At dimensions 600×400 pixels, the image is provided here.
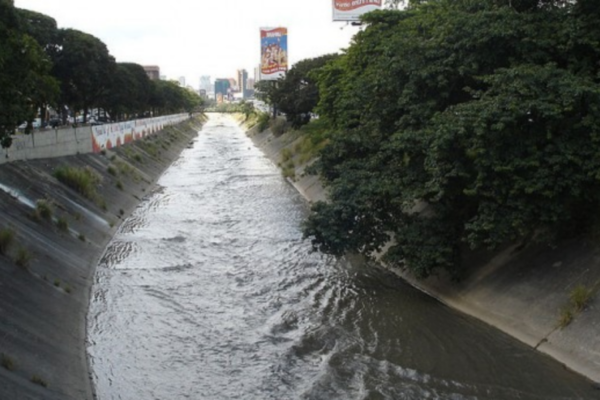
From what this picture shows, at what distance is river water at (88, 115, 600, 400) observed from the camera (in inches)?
511

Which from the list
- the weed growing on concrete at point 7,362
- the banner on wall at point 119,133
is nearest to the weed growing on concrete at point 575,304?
the weed growing on concrete at point 7,362

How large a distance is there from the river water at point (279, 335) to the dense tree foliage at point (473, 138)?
1924mm

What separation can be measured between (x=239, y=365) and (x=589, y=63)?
11.1 meters

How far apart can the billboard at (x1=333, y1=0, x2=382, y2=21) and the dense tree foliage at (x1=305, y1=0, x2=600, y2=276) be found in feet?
126

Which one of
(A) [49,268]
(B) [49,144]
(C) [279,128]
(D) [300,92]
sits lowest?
(A) [49,268]

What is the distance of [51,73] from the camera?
49.7 metres

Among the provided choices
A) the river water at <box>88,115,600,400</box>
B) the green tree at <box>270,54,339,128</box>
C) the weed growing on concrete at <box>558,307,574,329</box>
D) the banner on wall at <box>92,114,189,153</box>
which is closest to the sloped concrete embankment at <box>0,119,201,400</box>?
the river water at <box>88,115,600,400</box>

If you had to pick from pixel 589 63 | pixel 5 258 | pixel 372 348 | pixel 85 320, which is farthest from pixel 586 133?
pixel 5 258

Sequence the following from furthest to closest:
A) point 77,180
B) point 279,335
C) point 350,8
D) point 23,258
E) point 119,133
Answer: point 350,8 → point 119,133 → point 77,180 → point 23,258 → point 279,335

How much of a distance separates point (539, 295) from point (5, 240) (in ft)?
46.2

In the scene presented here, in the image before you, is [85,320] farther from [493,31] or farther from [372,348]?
[493,31]

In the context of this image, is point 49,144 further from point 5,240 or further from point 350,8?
point 350,8

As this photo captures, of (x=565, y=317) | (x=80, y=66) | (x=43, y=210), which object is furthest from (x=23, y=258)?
(x=80, y=66)

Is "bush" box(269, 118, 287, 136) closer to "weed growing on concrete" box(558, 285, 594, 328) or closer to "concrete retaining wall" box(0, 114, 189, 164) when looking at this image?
"concrete retaining wall" box(0, 114, 189, 164)
